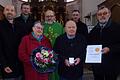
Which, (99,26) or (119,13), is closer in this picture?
(99,26)

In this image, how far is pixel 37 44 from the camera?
4.11m

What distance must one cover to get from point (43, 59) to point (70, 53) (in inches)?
15.0

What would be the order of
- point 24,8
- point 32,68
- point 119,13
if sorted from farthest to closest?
point 119,13 → point 24,8 → point 32,68

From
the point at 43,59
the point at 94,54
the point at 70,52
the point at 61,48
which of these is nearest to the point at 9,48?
the point at 43,59

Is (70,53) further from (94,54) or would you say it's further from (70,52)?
(94,54)

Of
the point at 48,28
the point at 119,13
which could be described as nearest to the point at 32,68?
the point at 48,28

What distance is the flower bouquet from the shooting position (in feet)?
13.2

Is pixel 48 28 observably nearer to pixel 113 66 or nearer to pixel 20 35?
pixel 20 35

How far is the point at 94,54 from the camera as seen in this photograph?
412 centimetres

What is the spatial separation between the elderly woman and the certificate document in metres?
0.62

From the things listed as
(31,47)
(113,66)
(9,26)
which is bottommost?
(113,66)

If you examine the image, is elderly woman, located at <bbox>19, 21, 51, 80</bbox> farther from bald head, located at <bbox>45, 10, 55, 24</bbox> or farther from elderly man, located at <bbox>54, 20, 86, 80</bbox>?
bald head, located at <bbox>45, 10, 55, 24</bbox>

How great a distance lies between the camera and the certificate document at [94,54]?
410cm

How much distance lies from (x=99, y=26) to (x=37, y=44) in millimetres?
944
